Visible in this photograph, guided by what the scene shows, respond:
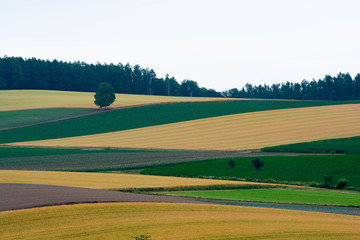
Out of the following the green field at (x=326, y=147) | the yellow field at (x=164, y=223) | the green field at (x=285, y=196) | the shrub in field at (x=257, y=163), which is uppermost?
the green field at (x=326, y=147)

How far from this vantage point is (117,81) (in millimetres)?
169625

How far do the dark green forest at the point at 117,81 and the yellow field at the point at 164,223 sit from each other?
131375mm

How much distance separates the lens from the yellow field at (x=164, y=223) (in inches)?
→ 699

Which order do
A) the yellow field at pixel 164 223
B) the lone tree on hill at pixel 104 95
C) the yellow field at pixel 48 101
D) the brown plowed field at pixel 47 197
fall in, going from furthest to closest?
1. the yellow field at pixel 48 101
2. the lone tree on hill at pixel 104 95
3. the brown plowed field at pixel 47 197
4. the yellow field at pixel 164 223

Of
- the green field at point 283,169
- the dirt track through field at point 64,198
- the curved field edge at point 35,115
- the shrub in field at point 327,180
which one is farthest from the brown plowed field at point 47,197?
the curved field edge at point 35,115

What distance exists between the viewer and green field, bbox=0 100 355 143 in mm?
74000

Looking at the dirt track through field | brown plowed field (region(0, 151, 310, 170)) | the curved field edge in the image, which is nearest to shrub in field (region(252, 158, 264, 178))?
brown plowed field (region(0, 151, 310, 170))

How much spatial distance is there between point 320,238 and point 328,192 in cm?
1445

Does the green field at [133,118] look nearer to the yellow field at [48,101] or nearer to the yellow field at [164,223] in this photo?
the yellow field at [48,101]

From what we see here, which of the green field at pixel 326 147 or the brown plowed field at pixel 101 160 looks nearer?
the brown plowed field at pixel 101 160

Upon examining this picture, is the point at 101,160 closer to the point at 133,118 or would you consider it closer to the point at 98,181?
the point at 98,181

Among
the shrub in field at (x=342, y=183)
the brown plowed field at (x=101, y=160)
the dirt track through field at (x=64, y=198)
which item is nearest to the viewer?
the dirt track through field at (x=64, y=198)

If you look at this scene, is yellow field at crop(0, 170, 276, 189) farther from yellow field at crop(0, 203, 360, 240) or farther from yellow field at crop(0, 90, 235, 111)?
yellow field at crop(0, 90, 235, 111)

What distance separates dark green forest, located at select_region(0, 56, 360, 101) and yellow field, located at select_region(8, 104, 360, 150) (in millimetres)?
84268
